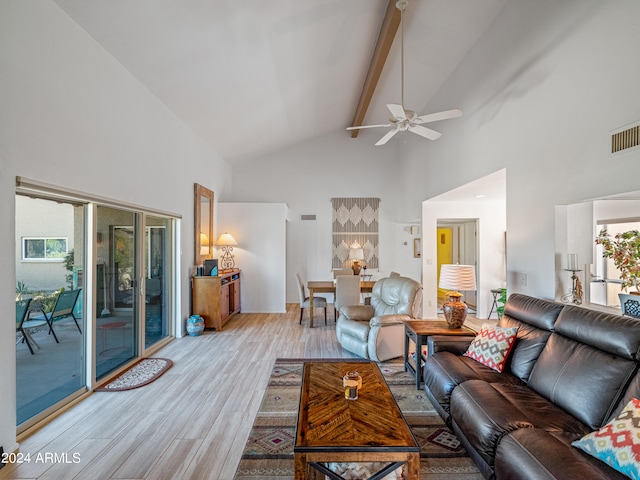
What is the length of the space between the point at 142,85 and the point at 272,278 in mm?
4103

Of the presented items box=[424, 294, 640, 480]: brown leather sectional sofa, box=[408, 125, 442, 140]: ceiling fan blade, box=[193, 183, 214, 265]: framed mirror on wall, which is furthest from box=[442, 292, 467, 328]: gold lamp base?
box=[193, 183, 214, 265]: framed mirror on wall

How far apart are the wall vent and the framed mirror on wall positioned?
5.31 metres

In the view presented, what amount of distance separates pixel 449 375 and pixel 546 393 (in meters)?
0.62

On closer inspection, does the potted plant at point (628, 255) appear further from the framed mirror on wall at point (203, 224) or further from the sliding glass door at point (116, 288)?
the framed mirror on wall at point (203, 224)

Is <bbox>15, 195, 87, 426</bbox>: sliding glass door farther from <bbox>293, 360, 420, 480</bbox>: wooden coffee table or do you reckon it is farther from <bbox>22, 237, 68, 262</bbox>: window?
<bbox>293, 360, 420, 480</bbox>: wooden coffee table

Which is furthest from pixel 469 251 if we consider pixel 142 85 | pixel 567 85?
pixel 142 85

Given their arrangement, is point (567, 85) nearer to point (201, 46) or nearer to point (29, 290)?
point (201, 46)

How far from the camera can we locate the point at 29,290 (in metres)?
2.50

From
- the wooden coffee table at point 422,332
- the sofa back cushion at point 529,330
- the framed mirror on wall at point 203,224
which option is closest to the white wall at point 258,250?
the framed mirror on wall at point 203,224

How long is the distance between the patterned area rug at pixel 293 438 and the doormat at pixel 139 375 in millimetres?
1342

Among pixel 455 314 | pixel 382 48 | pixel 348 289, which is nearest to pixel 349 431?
pixel 455 314

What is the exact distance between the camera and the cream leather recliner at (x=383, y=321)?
150 inches

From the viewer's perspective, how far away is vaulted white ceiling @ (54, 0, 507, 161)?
288 centimetres

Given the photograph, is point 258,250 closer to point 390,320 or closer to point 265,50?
point 390,320
